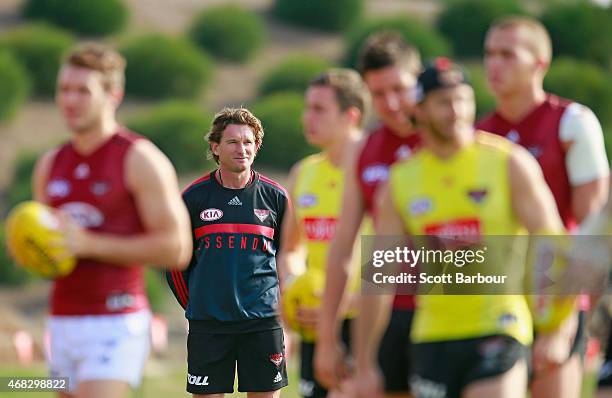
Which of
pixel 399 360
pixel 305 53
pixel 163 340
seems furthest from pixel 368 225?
pixel 305 53

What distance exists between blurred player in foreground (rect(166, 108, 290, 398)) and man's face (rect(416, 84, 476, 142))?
8.25ft

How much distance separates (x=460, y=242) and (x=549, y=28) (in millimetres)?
33520

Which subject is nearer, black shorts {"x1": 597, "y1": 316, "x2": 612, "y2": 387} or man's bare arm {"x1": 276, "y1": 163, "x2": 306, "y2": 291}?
black shorts {"x1": 597, "y1": 316, "x2": 612, "y2": 387}

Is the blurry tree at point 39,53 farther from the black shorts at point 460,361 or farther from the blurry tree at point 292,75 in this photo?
the black shorts at point 460,361

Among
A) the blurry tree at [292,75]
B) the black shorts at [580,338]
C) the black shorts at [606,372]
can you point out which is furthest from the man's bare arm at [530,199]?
the blurry tree at [292,75]

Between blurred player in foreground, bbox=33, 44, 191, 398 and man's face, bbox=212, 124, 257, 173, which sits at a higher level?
man's face, bbox=212, 124, 257, 173

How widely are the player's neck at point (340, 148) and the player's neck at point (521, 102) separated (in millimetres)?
1112

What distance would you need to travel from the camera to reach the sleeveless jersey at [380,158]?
7539mm

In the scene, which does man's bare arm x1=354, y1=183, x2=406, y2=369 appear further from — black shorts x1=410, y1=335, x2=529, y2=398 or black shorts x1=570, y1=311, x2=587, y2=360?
black shorts x1=570, y1=311, x2=587, y2=360

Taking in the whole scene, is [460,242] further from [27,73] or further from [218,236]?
[27,73]

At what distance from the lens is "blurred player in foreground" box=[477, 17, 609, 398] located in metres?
7.92

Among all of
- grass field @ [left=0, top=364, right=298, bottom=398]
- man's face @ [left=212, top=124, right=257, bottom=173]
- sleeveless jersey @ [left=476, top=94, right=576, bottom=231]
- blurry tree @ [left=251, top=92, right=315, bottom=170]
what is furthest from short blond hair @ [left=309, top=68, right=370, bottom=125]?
blurry tree @ [left=251, top=92, right=315, bottom=170]

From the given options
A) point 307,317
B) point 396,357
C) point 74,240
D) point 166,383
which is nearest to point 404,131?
point 396,357

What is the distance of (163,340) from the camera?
2275 centimetres
